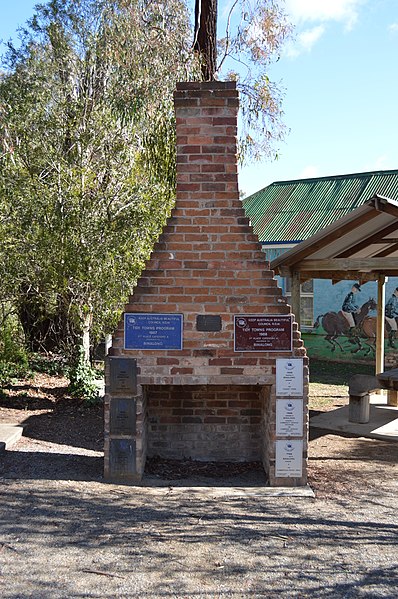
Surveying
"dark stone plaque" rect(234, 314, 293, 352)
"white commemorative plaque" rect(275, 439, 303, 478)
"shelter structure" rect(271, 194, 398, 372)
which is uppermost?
"shelter structure" rect(271, 194, 398, 372)

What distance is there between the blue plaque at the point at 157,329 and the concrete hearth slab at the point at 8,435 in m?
2.41

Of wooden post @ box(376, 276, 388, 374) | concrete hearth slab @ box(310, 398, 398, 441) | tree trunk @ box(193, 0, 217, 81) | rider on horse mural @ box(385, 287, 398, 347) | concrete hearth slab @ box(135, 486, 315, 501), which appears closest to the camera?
concrete hearth slab @ box(135, 486, 315, 501)

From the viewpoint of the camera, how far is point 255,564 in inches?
162

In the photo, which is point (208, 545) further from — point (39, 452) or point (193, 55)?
point (193, 55)

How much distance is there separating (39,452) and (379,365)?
7.07 meters

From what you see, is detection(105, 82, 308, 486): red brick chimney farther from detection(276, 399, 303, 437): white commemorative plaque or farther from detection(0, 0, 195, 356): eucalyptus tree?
detection(0, 0, 195, 356): eucalyptus tree

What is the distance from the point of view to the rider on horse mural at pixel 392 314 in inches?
695

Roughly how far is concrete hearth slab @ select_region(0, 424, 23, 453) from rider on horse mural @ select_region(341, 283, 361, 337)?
12.8m

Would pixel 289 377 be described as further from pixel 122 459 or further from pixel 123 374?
pixel 122 459

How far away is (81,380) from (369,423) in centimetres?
469

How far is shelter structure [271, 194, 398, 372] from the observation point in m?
8.12

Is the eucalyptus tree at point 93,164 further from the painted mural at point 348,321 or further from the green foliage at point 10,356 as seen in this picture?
the painted mural at point 348,321

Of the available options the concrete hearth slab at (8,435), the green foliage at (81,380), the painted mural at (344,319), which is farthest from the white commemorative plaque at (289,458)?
the painted mural at (344,319)

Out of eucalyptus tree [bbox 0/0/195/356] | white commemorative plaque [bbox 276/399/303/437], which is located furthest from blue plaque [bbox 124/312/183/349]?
eucalyptus tree [bbox 0/0/195/356]
